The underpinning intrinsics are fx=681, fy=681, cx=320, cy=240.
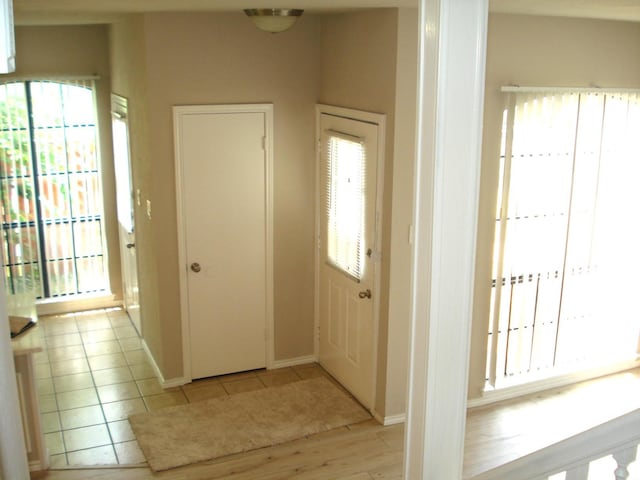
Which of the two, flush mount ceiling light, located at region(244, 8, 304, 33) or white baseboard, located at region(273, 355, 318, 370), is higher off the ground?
flush mount ceiling light, located at region(244, 8, 304, 33)

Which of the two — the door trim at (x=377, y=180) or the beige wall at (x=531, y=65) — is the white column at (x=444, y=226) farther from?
the beige wall at (x=531, y=65)

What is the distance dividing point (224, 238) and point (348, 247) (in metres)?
0.95

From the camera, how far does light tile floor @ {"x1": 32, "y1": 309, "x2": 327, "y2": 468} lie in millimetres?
4293

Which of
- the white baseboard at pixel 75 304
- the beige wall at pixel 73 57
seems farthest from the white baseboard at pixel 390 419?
the beige wall at pixel 73 57

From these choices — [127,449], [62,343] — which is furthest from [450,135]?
[62,343]

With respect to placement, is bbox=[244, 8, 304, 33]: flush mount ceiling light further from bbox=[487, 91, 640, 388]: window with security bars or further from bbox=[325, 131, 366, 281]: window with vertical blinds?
bbox=[487, 91, 640, 388]: window with security bars

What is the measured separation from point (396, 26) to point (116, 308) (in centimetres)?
416

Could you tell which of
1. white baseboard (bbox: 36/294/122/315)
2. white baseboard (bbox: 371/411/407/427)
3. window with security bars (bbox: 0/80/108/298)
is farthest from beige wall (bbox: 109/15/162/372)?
white baseboard (bbox: 371/411/407/427)

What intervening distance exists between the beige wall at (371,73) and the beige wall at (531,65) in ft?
2.15

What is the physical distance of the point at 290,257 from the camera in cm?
532

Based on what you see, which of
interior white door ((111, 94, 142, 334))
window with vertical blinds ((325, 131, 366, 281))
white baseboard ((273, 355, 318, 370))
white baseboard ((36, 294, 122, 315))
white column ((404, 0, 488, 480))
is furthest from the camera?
white baseboard ((36, 294, 122, 315))

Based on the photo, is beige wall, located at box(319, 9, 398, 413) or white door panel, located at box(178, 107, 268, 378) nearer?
beige wall, located at box(319, 9, 398, 413)

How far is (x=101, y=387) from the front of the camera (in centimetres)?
511

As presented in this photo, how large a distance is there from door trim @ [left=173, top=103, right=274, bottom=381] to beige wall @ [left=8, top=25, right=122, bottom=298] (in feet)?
6.13
